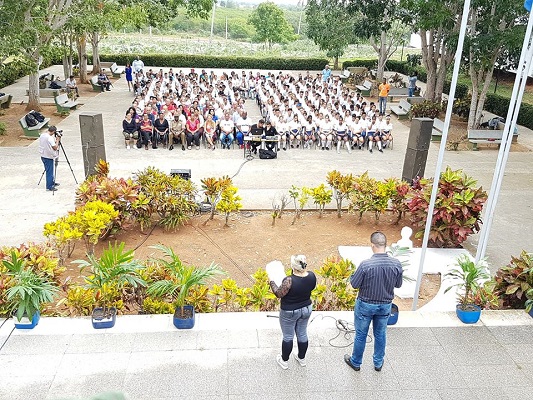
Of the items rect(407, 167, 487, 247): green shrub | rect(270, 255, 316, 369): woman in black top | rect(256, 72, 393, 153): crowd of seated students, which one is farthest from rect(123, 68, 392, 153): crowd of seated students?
rect(270, 255, 316, 369): woman in black top

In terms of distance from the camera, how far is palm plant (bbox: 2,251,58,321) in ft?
18.2

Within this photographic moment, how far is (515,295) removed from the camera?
657cm

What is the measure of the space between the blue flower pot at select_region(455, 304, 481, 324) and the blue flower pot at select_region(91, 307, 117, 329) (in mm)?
4021

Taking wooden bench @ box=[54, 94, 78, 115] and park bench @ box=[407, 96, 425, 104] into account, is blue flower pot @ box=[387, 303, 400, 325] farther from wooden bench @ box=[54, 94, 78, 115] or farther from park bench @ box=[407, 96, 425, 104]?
park bench @ box=[407, 96, 425, 104]

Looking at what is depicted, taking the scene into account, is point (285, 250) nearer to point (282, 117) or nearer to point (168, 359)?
point (168, 359)

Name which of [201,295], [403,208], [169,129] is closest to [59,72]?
[169,129]

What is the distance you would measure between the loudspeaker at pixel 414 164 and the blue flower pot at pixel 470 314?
5193 mm

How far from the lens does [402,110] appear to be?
21.5 m

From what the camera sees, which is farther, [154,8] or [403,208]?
[154,8]

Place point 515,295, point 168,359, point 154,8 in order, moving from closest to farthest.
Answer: point 168,359, point 515,295, point 154,8

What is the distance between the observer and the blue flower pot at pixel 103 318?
5691 mm

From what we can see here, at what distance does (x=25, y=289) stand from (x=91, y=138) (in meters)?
5.11

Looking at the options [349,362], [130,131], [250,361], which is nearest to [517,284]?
[349,362]

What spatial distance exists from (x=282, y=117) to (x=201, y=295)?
10628 mm
